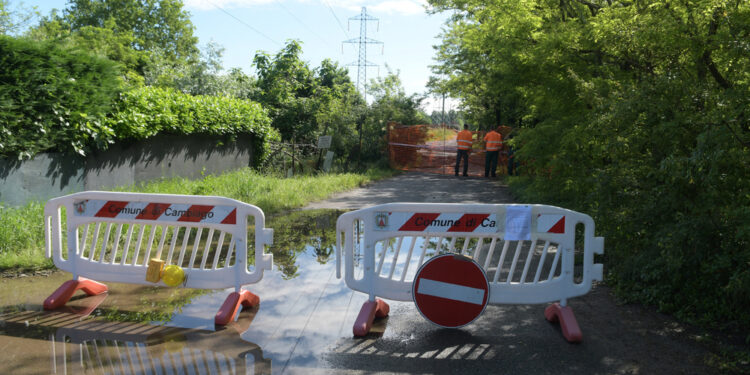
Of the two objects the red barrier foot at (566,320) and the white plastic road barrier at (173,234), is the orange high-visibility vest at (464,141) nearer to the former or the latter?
the red barrier foot at (566,320)

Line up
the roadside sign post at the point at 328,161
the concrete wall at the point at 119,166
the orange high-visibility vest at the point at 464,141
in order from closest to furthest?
the concrete wall at the point at 119,166 → the roadside sign post at the point at 328,161 → the orange high-visibility vest at the point at 464,141

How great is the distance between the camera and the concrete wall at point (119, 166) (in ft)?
26.9

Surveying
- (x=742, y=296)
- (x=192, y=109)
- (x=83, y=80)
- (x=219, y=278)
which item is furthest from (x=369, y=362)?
(x=192, y=109)

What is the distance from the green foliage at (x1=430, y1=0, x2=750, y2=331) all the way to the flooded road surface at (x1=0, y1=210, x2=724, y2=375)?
57 centimetres

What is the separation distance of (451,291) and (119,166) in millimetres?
8473

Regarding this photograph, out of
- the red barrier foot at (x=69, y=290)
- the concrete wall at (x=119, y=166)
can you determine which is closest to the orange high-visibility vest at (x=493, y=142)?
the concrete wall at (x=119, y=166)

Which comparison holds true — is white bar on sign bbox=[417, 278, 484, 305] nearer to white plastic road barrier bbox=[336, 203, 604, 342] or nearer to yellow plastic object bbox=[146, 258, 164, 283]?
white plastic road barrier bbox=[336, 203, 604, 342]

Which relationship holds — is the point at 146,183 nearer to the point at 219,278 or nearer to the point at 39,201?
the point at 39,201

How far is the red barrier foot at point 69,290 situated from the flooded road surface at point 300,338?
0.27ft

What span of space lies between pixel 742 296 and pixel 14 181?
9.19 metres

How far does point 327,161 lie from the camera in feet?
63.7

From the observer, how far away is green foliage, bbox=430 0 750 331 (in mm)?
4664

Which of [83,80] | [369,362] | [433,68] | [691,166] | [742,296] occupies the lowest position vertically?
[369,362]

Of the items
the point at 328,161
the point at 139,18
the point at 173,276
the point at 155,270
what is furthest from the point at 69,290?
the point at 139,18
